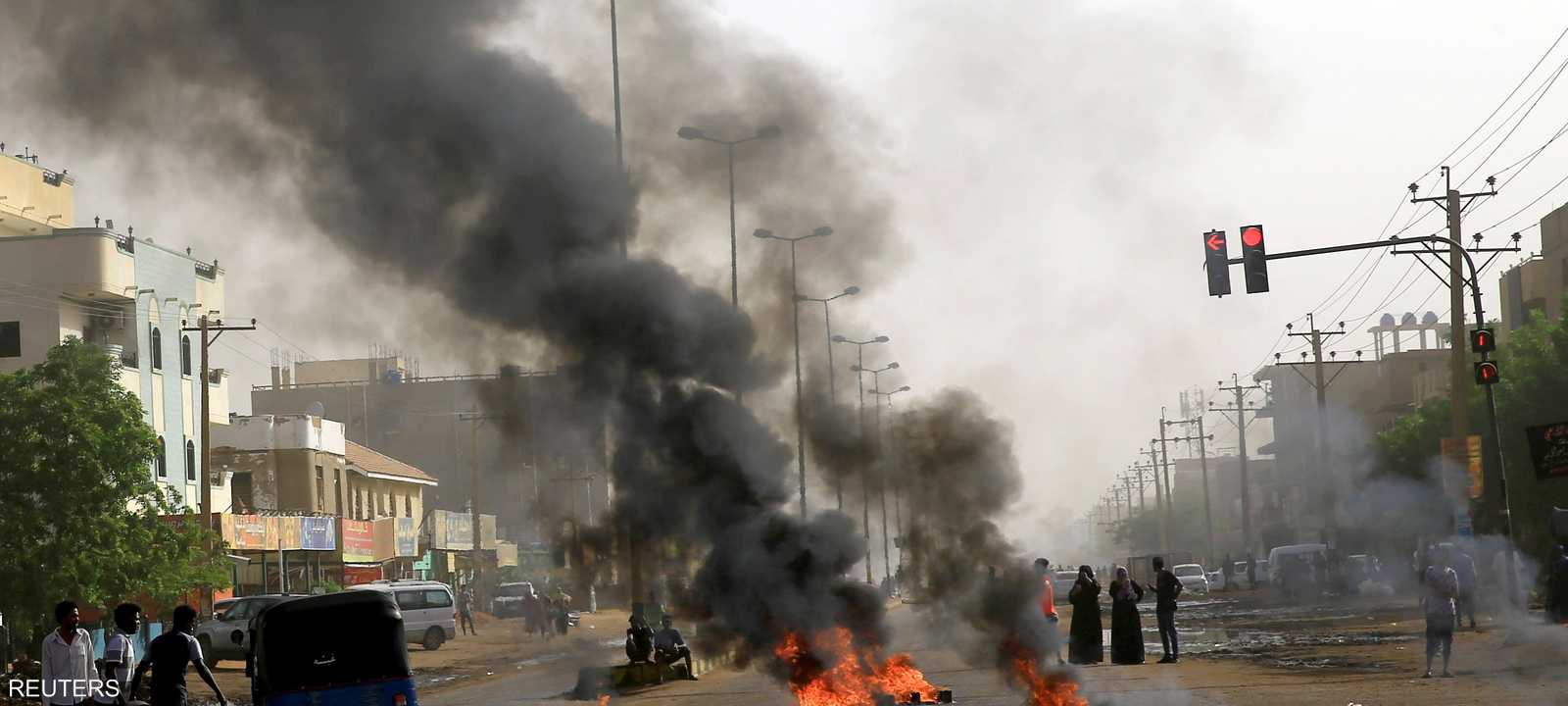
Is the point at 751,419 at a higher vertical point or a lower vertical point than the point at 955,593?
higher

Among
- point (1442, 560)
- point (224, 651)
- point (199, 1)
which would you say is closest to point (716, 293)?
point (199, 1)

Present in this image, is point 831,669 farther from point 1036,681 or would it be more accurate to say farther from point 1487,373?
point 1487,373

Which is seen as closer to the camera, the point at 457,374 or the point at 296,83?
the point at 296,83

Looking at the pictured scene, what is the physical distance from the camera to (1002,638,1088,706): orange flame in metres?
20.6

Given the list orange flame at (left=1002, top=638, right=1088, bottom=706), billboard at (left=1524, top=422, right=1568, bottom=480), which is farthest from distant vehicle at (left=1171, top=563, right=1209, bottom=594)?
orange flame at (left=1002, top=638, right=1088, bottom=706)

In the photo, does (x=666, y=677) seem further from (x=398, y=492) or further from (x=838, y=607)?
(x=398, y=492)

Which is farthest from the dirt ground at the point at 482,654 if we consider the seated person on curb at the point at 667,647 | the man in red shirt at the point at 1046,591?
the man in red shirt at the point at 1046,591

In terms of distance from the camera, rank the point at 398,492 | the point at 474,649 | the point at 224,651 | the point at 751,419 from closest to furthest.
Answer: the point at 751,419 < the point at 224,651 < the point at 474,649 < the point at 398,492

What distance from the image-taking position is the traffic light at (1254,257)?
2589cm

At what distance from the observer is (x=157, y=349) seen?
53562 millimetres

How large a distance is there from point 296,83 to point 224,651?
1023 inches

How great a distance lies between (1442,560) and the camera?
2431cm

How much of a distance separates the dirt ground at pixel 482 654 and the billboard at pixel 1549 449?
19093 mm

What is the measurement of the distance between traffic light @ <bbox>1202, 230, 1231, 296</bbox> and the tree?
23179mm
